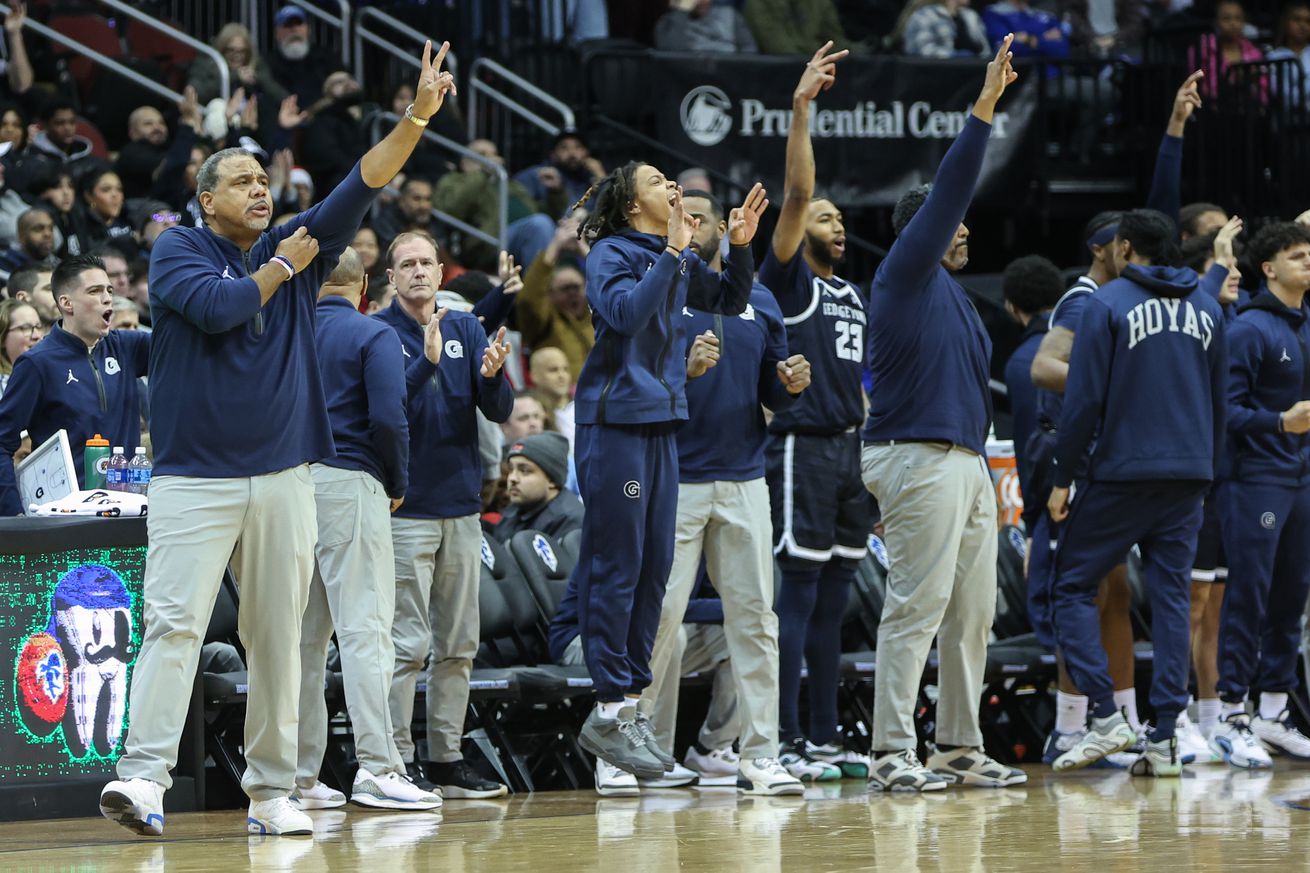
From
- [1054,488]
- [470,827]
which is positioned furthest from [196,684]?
[1054,488]

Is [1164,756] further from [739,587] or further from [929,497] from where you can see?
[739,587]

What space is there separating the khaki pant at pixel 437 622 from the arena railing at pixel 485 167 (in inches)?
218

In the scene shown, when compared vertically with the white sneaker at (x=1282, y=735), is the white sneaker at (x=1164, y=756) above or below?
above

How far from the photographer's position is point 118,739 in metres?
7.37

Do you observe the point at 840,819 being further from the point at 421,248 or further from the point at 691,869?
the point at 421,248

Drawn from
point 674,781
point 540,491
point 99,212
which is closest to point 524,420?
point 540,491

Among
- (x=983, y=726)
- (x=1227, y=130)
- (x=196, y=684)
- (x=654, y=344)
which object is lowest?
(x=983, y=726)

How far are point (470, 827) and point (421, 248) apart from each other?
7.88 feet

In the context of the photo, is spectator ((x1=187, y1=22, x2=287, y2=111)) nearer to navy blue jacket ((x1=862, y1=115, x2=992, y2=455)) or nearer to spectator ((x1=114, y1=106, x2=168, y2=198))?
spectator ((x1=114, y1=106, x2=168, y2=198))

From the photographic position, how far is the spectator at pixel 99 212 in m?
11.9

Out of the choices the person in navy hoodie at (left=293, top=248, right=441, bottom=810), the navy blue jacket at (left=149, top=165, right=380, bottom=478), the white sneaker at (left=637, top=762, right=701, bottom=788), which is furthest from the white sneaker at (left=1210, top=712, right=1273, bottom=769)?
the navy blue jacket at (left=149, top=165, right=380, bottom=478)

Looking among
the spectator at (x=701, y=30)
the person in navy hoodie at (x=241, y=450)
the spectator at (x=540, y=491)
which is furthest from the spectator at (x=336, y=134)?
the person in navy hoodie at (x=241, y=450)

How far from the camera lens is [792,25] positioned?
15562 millimetres

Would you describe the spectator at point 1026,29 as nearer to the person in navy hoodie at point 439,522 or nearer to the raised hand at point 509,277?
the raised hand at point 509,277
